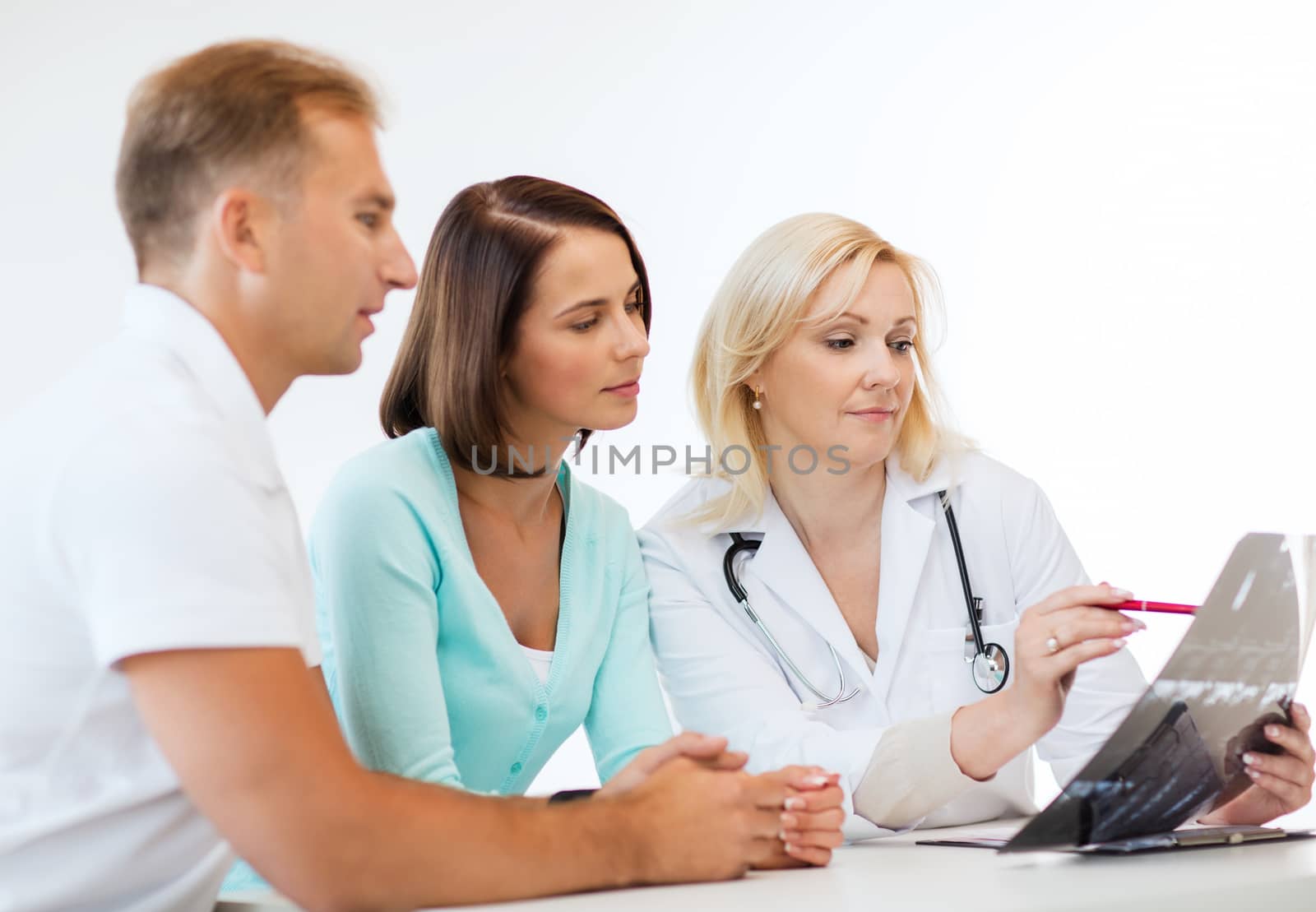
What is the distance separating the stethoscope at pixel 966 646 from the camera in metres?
1.85

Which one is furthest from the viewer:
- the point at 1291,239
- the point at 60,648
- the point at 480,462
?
the point at 1291,239

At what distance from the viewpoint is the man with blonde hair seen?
878 mm

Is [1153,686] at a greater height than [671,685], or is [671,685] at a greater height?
[1153,686]

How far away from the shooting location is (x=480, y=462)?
172cm

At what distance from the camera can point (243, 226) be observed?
1040 millimetres

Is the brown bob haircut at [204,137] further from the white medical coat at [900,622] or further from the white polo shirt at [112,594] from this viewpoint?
the white medical coat at [900,622]

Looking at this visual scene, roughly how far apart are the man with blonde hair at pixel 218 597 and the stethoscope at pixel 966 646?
0.76 m

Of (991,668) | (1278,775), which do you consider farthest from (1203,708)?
(991,668)

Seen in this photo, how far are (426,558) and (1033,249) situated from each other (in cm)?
285

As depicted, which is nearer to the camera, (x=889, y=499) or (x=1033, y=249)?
(x=889, y=499)

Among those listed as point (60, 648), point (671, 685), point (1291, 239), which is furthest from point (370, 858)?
point (1291, 239)

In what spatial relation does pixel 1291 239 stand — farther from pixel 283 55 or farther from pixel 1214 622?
pixel 283 55

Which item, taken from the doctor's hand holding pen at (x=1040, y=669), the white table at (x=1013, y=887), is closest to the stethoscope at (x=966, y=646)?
the doctor's hand holding pen at (x=1040, y=669)

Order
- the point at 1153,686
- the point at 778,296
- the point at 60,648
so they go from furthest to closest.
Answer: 1. the point at 778,296
2. the point at 1153,686
3. the point at 60,648
